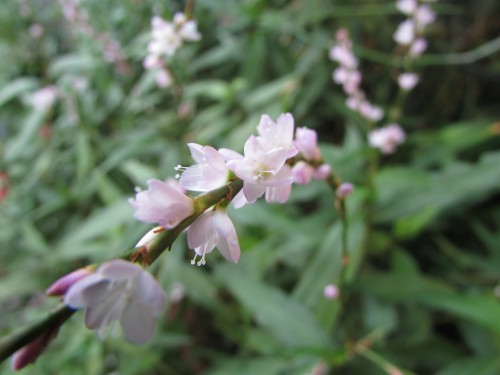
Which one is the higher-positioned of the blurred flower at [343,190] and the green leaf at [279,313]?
the blurred flower at [343,190]

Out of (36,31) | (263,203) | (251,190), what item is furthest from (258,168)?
(36,31)

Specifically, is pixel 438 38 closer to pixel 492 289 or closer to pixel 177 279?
pixel 492 289

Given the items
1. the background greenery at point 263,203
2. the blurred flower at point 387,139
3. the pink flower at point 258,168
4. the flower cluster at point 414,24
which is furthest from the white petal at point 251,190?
the flower cluster at point 414,24

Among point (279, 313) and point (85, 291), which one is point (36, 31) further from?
point (85, 291)

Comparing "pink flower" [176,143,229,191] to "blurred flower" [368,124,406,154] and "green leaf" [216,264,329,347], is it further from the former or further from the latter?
"blurred flower" [368,124,406,154]

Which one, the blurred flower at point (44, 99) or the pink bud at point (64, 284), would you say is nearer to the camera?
the pink bud at point (64, 284)

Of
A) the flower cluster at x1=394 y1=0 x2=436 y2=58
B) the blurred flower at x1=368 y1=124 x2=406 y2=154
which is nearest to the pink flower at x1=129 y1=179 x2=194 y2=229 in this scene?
the blurred flower at x1=368 y1=124 x2=406 y2=154

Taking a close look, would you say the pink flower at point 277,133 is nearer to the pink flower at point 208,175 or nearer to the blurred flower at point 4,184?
the pink flower at point 208,175
